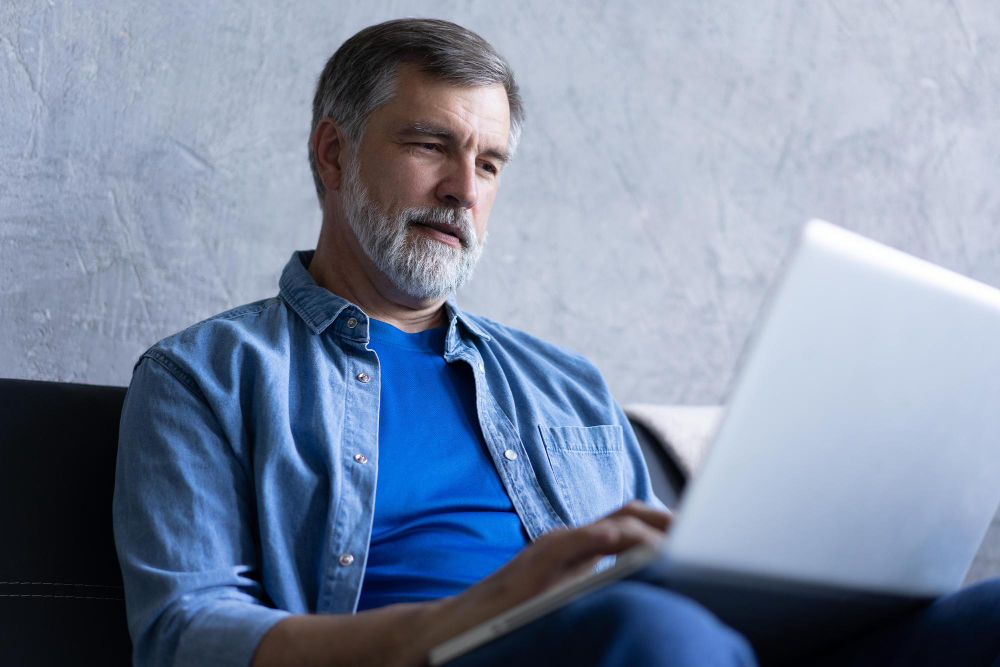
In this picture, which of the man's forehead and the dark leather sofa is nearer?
the dark leather sofa

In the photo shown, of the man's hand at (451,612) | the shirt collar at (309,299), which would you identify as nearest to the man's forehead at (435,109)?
the shirt collar at (309,299)

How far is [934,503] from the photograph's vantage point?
75 centimetres

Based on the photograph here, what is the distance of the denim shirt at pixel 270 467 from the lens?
91 centimetres

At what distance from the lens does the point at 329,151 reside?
139cm

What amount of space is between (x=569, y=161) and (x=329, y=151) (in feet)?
1.78

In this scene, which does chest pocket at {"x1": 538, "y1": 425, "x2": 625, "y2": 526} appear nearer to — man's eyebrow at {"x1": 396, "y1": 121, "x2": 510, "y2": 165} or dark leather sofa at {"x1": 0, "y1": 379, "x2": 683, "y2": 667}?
man's eyebrow at {"x1": 396, "y1": 121, "x2": 510, "y2": 165}

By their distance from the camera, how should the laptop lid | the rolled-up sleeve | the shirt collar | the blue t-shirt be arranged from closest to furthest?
the laptop lid
the rolled-up sleeve
the blue t-shirt
the shirt collar

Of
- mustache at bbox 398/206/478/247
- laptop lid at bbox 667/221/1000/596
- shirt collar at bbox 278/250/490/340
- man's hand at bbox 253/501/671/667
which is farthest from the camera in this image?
mustache at bbox 398/206/478/247

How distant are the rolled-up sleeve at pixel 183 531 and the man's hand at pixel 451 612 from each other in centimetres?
4

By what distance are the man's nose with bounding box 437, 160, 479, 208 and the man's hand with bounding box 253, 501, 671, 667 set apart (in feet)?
2.22

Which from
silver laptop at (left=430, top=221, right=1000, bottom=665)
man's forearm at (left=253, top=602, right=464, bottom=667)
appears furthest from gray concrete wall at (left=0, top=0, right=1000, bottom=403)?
silver laptop at (left=430, top=221, right=1000, bottom=665)

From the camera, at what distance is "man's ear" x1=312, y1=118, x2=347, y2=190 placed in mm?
1378

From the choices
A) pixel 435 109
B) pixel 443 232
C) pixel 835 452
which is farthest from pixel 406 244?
pixel 835 452

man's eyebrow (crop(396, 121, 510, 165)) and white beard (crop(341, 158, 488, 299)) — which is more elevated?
man's eyebrow (crop(396, 121, 510, 165))
